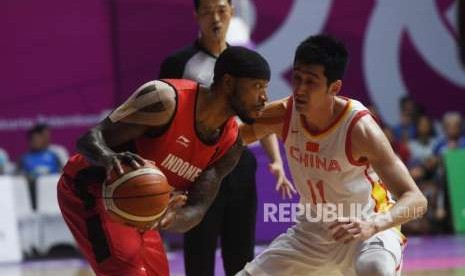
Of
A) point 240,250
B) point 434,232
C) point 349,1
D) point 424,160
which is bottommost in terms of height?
point 434,232

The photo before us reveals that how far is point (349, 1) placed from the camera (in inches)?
552

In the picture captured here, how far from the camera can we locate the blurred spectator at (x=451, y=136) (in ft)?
42.8

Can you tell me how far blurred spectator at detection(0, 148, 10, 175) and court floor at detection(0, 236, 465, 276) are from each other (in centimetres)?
149

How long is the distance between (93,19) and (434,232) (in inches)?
207

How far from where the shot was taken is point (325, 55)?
5309 mm

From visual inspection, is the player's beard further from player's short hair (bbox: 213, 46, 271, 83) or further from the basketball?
the basketball

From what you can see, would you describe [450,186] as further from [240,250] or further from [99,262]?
[99,262]

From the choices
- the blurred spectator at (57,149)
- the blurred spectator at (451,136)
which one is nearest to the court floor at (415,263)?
the blurred spectator at (451,136)

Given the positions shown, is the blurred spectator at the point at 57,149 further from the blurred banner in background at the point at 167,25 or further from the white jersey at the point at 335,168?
the white jersey at the point at 335,168

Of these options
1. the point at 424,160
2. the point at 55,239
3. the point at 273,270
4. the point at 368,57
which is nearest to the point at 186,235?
the point at 273,270

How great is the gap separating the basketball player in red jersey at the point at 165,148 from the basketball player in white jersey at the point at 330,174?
0.34 meters

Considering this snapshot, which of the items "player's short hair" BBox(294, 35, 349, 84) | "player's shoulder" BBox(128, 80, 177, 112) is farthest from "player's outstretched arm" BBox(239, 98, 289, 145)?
"player's shoulder" BBox(128, 80, 177, 112)

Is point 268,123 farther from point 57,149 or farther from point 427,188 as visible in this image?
point 57,149

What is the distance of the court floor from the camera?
9.52m
